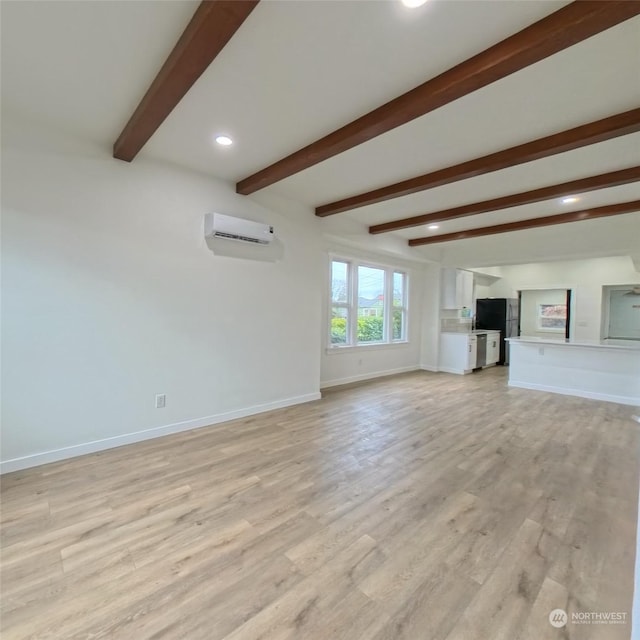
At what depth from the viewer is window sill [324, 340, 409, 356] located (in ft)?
18.2

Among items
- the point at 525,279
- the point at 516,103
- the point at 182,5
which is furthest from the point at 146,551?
the point at 525,279

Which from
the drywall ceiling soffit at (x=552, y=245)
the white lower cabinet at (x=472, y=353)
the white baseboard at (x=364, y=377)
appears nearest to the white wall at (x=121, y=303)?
the white baseboard at (x=364, y=377)

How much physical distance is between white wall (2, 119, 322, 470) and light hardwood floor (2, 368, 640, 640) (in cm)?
37

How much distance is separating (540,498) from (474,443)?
948 millimetres

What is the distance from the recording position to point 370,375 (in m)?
6.30

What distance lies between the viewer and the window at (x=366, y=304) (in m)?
5.75

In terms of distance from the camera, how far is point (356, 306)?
5934 millimetres

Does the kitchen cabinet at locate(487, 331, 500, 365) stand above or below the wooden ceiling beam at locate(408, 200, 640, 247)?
below

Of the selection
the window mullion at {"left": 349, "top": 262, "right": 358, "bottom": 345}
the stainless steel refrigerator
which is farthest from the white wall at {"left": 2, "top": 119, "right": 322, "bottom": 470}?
the stainless steel refrigerator

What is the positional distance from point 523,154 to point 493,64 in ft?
4.10

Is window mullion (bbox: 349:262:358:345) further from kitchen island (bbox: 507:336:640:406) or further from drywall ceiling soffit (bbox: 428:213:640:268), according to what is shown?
kitchen island (bbox: 507:336:640:406)

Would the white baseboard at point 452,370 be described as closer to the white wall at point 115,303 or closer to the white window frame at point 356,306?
the white window frame at point 356,306

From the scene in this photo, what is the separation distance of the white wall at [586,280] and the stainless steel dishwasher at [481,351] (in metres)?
2.08

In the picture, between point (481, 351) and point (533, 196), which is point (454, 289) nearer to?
point (481, 351)
